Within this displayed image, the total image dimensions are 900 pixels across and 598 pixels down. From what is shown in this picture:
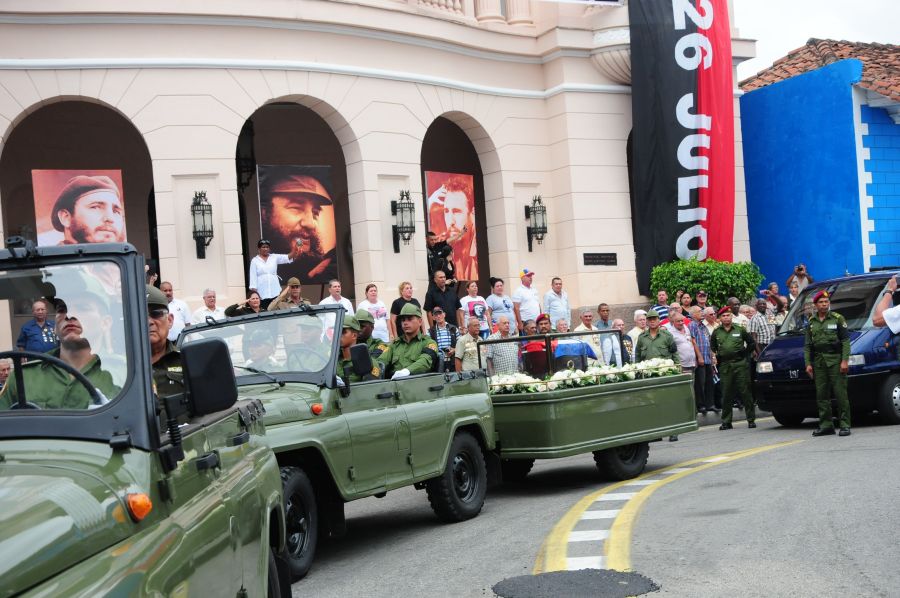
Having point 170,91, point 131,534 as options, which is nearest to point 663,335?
point 170,91

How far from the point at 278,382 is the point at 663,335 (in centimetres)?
1006

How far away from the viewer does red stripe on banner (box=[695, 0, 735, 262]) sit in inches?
987

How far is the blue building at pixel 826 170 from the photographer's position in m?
28.5

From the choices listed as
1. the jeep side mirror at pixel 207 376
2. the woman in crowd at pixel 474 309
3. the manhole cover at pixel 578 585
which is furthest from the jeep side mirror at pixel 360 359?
the woman in crowd at pixel 474 309

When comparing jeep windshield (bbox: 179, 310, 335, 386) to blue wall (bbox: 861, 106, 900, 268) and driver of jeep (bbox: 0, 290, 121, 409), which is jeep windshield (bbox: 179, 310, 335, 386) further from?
blue wall (bbox: 861, 106, 900, 268)

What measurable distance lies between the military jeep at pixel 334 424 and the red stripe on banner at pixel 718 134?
1553 cm

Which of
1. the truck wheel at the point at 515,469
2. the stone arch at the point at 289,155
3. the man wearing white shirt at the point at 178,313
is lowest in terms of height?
the truck wheel at the point at 515,469

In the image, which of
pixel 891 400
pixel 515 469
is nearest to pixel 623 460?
pixel 515 469

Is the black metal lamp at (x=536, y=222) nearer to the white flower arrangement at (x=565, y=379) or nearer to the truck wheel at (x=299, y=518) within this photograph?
the white flower arrangement at (x=565, y=379)

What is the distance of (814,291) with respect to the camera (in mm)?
18781

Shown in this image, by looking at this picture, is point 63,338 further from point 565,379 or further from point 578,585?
point 565,379

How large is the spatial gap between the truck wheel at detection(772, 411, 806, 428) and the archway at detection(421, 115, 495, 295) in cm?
777

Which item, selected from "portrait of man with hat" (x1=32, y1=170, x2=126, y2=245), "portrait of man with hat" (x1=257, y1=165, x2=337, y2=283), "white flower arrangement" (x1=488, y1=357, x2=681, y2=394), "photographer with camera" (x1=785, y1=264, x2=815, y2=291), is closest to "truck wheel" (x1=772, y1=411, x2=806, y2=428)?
"white flower arrangement" (x1=488, y1=357, x2=681, y2=394)

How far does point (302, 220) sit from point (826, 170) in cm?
1435
